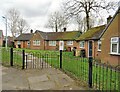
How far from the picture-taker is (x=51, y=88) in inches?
249

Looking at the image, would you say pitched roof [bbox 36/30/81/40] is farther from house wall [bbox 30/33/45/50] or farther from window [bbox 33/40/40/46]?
window [bbox 33/40/40/46]

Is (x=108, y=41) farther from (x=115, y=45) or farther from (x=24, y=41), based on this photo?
(x=24, y=41)

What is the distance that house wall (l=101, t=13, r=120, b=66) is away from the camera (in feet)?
48.6

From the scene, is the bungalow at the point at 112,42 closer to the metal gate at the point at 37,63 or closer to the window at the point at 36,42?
the metal gate at the point at 37,63

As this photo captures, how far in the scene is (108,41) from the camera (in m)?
16.5

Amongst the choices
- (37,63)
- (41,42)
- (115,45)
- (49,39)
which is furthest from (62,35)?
(37,63)

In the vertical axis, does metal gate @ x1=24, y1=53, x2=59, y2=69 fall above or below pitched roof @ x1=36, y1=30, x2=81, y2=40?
below

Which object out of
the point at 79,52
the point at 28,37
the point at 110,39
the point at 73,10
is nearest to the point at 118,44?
the point at 110,39

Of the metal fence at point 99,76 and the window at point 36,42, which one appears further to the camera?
the window at point 36,42

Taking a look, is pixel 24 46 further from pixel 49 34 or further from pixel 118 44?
pixel 118 44

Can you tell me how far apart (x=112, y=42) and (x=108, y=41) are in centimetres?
98

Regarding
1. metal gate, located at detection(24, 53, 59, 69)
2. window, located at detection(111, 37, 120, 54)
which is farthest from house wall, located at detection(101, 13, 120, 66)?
metal gate, located at detection(24, 53, 59, 69)

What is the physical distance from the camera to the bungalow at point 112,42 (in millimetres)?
14664

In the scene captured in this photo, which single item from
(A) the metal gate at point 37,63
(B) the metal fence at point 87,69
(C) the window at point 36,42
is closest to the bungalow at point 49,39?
(C) the window at point 36,42
